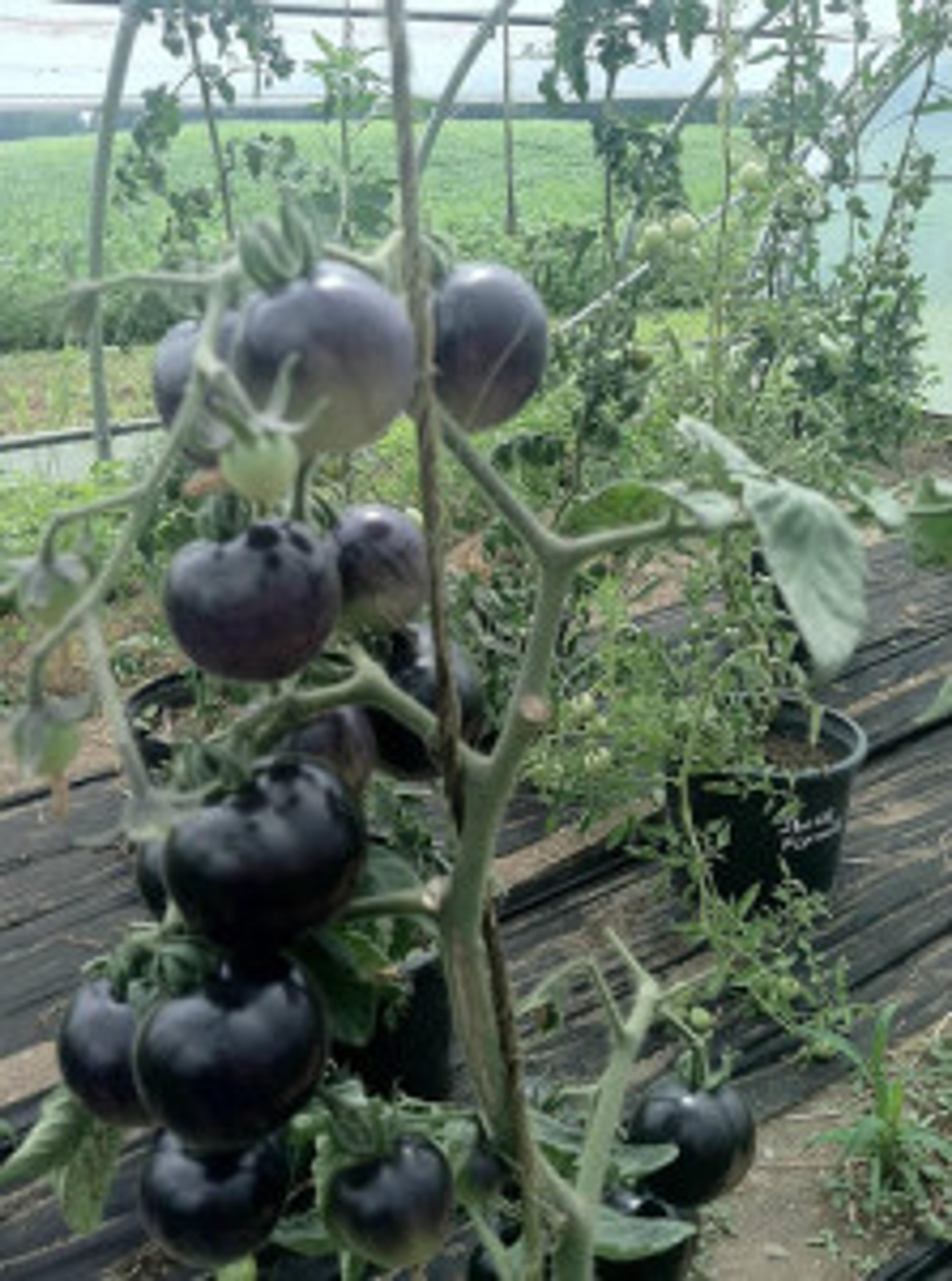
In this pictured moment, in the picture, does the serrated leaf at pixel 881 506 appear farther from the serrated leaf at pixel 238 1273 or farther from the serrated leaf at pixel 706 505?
the serrated leaf at pixel 238 1273

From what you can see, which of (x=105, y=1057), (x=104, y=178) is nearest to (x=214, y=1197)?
(x=105, y=1057)

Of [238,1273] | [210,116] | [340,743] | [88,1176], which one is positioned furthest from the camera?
[210,116]

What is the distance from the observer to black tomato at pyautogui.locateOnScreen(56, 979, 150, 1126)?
0.72 metres

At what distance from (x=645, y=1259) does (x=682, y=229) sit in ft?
4.31

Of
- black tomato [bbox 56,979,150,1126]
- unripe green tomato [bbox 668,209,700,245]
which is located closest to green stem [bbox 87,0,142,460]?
unripe green tomato [bbox 668,209,700,245]

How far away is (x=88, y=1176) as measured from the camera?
0.85 m

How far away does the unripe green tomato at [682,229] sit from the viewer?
1934 millimetres

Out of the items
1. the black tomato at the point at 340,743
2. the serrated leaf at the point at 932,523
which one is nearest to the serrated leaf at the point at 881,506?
the serrated leaf at the point at 932,523

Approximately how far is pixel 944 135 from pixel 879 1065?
408 centimetres

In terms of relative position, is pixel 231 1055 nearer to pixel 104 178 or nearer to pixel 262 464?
pixel 262 464

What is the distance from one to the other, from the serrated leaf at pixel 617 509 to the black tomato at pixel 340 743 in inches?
5.9

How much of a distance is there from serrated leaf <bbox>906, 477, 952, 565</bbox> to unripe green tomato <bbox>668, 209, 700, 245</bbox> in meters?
1.33

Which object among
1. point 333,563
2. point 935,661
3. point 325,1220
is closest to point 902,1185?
point 325,1220

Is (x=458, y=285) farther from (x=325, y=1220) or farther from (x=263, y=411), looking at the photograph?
(x=325, y=1220)
